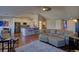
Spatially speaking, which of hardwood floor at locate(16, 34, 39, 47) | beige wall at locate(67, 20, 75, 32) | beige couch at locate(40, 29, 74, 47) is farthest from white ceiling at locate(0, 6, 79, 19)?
hardwood floor at locate(16, 34, 39, 47)

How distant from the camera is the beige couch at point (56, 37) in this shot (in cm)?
206

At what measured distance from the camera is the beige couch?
206 centimetres

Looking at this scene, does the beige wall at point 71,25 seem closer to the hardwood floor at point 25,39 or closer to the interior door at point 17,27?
the hardwood floor at point 25,39

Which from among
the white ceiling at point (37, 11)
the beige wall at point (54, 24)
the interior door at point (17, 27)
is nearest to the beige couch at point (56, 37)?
the beige wall at point (54, 24)

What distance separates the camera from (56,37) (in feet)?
6.91

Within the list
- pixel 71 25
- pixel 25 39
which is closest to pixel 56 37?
pixel 71 25

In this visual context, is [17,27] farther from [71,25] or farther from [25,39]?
[71,25]

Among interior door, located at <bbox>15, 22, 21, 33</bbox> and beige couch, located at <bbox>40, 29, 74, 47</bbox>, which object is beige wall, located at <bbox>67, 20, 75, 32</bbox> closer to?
beige couch, located at <bbox>40, 29, 74, 47</bbox>
